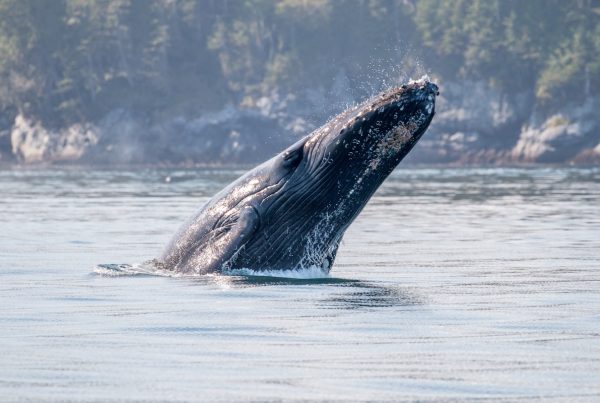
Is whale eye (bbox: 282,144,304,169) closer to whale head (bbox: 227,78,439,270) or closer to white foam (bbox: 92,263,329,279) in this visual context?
whale head (bbox: 227,78,439,270)

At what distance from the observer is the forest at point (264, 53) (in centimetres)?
12581

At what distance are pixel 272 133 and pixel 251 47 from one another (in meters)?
14.7

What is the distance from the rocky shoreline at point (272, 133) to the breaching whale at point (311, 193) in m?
→ 99.8

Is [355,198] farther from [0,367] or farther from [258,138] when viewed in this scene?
[258,138]

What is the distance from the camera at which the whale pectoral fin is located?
1400cm

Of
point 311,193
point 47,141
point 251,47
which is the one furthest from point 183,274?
point 251,47

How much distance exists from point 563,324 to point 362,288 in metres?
3.30

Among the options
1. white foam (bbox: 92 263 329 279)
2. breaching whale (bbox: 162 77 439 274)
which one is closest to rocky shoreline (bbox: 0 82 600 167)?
white foam (bbox: 92 263 329 279)

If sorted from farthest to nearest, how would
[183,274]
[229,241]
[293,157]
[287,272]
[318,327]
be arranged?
[183,274] → [287,272] → [229,241] → [293,157] → [318,327]

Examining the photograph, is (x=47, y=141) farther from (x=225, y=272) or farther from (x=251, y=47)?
(x=225, y=272)

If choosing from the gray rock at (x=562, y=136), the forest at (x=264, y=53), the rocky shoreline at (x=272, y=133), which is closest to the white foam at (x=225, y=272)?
the gray rock at (x=562, y=136)

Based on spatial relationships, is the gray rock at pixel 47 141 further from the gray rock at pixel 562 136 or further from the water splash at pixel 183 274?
the water splash at pixel 183 274

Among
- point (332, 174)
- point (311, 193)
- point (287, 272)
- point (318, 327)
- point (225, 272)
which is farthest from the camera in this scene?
point (287, 272)

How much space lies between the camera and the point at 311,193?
45.6ft
